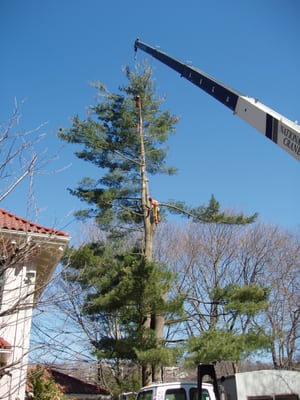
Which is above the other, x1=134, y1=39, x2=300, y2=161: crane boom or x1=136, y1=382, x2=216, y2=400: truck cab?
x1=134, y1=39, x2=300, y2=161: crane boom

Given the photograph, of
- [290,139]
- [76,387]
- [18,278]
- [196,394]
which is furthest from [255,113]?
[76,387]

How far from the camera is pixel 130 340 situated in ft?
38.7

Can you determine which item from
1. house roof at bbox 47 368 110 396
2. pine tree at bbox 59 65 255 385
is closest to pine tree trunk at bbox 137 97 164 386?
pine tree at bbox 59 65 255 385

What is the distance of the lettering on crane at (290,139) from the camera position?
323 inches

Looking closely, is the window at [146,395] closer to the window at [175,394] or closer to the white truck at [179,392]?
the white truck at [179,392]

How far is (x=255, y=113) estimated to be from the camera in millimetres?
9750

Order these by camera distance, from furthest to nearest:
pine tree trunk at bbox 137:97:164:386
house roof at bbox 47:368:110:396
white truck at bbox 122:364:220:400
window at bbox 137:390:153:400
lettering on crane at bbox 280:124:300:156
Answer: house roof at bbox 47:368:110:396 < pine tree trunk at bbox 137:97:164:386 < lettering on crane at bbox 280:124:300:156 < window at bbox 137:390:153:400 < white truck at bbox 122:364:220:400

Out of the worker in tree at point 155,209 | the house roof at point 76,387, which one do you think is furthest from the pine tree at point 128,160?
the house roof at point 76,387

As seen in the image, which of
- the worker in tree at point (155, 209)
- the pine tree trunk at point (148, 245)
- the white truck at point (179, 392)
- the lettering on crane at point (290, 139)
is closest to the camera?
the white truck at point (179, 392)

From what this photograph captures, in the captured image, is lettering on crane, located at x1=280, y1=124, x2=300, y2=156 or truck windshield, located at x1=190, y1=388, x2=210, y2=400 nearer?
truck windshield, located at x1=190, y1=388, x2=210, y2=400

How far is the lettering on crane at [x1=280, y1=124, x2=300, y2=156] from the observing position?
27.0ft

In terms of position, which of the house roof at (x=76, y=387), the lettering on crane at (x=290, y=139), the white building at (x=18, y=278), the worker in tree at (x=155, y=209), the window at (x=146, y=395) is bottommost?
the house roof at (x=76, y=387)

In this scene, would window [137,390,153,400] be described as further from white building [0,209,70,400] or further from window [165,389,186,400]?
white building [0,209,70,400]

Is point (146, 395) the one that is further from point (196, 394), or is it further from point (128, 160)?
point (128, 160)
